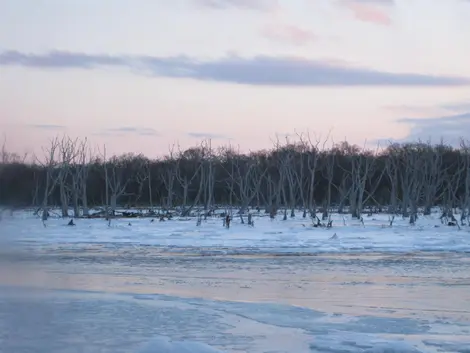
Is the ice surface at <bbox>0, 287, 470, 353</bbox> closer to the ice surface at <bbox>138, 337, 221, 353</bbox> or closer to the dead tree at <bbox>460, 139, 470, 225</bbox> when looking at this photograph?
the ice surface at <bbox>138, 337, 221, 353</bbox>

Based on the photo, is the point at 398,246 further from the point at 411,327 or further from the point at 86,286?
the point at 411,327

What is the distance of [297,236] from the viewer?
104ft

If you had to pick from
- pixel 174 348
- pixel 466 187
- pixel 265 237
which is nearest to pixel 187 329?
pixel 174 348

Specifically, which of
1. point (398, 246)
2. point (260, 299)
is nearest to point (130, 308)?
point (260, 299)

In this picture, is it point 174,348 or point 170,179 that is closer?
point 174,348

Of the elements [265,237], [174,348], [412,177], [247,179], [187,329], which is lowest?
[187,329]

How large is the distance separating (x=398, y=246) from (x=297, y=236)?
18.9ft

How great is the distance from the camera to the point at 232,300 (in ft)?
42.6

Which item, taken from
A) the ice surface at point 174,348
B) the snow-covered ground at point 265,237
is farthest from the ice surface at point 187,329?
the snow-covered ground at point 265,237

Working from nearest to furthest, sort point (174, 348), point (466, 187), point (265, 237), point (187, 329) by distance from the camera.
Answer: point (174, 348) → point (187, 329) → point (265, 237) → point (466, 187)

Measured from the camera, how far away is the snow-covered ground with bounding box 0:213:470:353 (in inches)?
368

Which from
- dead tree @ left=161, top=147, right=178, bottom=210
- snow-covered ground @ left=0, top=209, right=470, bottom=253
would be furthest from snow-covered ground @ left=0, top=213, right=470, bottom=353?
dead tree @ left=161, top=147, right=178, bottom=210

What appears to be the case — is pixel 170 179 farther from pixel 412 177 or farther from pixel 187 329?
pixel 187 329

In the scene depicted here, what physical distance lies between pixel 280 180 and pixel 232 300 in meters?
41.1
